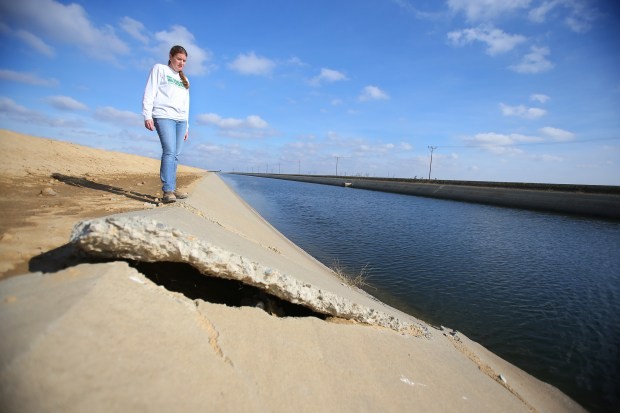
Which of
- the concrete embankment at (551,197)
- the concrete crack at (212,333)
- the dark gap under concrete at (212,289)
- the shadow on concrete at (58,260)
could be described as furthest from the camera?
the concrete embankment at (551,197)

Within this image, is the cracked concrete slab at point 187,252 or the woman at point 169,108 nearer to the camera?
the cracked concrete slab at point 187,252

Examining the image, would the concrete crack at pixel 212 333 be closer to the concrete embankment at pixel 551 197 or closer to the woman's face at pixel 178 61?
the woman's face at pixel 178 61

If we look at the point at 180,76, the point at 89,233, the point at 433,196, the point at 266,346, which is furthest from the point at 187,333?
the point at 433,196

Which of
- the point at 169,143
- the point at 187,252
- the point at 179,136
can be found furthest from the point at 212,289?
the point at 179,136

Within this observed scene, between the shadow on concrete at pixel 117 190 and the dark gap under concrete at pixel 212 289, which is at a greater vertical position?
the shadow on concrete at pixel 117 190

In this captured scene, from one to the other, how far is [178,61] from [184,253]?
408cm

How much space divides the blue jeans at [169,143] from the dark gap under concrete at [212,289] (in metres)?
2.71

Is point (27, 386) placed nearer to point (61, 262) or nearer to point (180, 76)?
point (61, 262)

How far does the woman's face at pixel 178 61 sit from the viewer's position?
4676 millimetres

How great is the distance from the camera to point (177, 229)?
1944mm

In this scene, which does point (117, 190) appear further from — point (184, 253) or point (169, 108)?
point (184, 253)

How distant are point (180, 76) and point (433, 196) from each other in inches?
1651

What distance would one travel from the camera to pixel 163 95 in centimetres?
455

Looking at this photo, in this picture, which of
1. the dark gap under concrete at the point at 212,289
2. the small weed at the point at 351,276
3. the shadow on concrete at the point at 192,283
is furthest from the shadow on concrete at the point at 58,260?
the small weed at the point at 351,276
